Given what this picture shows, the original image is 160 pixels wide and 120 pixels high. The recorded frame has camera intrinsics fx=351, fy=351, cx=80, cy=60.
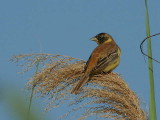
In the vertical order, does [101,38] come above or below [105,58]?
above

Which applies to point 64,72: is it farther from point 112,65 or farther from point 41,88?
point 112,65

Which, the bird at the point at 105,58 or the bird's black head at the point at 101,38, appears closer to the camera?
the bird at the point at 105,58

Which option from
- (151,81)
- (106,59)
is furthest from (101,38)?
(151,81)

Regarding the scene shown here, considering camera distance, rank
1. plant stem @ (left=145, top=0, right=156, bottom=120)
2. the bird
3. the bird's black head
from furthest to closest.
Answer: the bird's black head < the bird < plant stem @ (left=145, top=0, right=156, bottom=120)

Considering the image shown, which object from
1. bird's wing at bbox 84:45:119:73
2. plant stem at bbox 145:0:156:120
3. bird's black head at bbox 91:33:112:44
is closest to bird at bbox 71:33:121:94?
bird's wing at bbox 84:45:119:73

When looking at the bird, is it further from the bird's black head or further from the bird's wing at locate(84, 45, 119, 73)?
the bird's black head

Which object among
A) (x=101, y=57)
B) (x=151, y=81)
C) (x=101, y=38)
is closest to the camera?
(x=151, y=81)

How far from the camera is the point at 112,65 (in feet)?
18.2

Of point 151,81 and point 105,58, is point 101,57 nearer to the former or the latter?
point 105,58

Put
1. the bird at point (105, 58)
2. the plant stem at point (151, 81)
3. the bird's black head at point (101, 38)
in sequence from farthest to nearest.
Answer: the bird's black head at point (101, 38), the bird at point (105, 58), the plant stem at point (151, 81)

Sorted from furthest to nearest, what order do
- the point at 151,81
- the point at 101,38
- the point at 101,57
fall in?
the point at 101,38 < the point at 101,57 < the point at 151,81

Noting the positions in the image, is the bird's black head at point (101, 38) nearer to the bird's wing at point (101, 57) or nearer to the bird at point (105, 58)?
the bird at point (105, 58)

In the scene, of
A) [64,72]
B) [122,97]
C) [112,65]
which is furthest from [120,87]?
[112,65]

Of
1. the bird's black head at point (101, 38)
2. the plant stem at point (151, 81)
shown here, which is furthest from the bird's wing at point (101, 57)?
the plant stem at point (151, 81)
